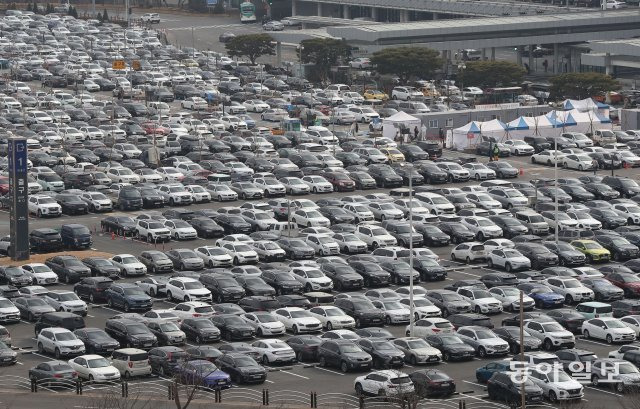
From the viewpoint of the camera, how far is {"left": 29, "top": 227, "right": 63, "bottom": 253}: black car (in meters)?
83.9

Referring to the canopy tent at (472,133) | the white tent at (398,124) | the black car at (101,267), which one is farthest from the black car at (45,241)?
the white tent at (398,124)

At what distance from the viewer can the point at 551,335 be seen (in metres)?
64.3

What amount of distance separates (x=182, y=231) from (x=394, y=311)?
771 inches

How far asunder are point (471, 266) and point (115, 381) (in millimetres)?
25969

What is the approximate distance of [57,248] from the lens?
84.2 m

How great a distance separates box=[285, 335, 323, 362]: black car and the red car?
54.9ft

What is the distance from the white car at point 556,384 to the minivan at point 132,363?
13.2m

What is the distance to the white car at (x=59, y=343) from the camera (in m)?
63.0

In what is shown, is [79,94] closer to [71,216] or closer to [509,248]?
[71,216]

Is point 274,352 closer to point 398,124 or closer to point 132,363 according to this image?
point 132,363

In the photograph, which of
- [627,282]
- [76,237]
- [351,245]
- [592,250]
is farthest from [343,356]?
[76,237]

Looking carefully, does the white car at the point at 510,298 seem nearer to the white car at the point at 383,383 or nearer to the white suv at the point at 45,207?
the white car at the point at 383,383

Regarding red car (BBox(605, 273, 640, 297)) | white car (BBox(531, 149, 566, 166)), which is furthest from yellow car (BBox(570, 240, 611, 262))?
white car (BBox(531, 149, 566, 166))

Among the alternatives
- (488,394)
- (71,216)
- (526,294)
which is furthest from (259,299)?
(71,216)
